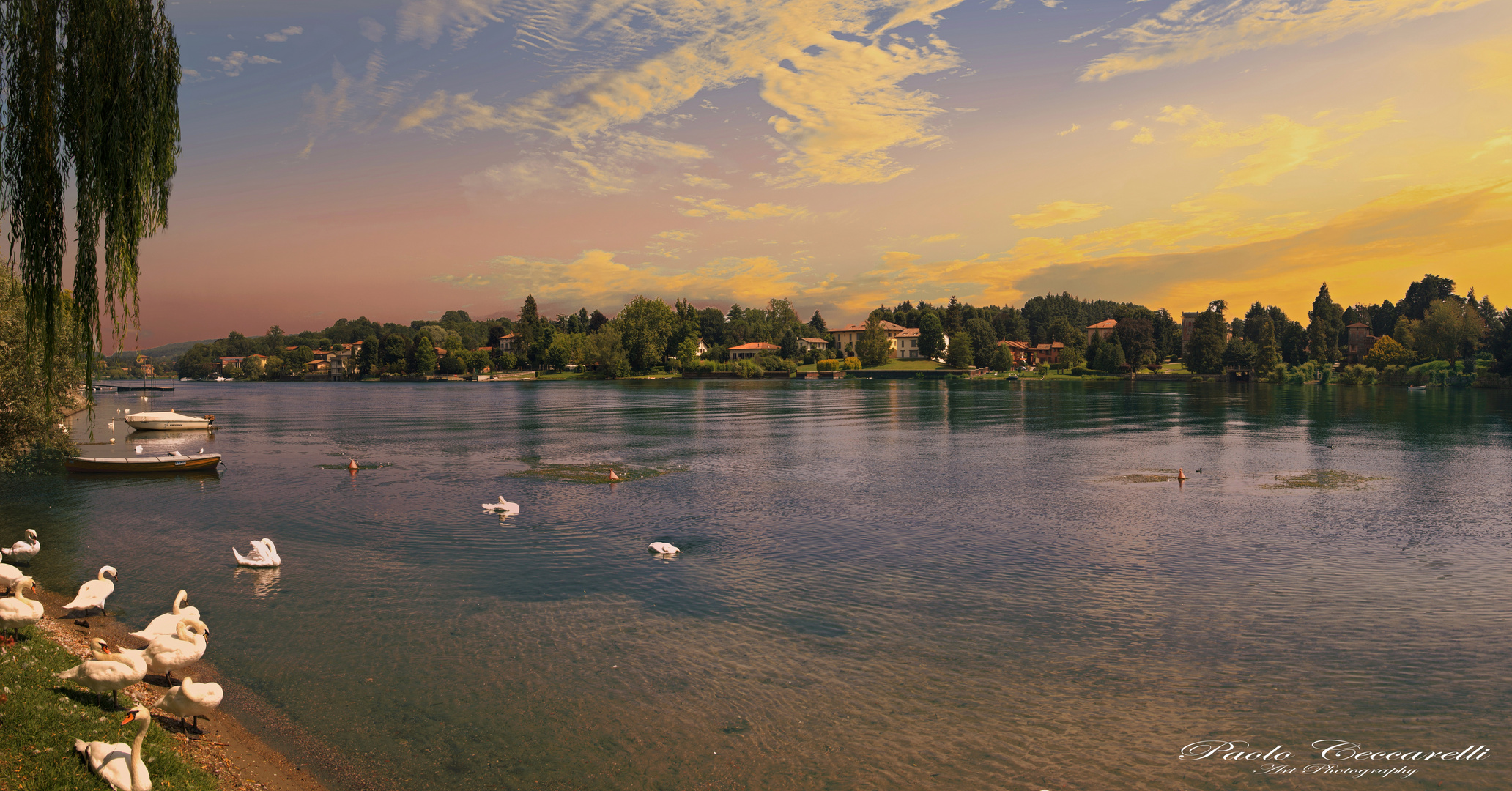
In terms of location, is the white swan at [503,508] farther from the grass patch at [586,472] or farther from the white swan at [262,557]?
the white swan at [262,557]

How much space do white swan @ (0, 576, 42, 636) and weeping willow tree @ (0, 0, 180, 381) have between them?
461 cm

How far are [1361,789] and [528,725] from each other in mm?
13782

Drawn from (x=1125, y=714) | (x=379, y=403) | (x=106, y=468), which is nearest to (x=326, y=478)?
(x=106, y=468)

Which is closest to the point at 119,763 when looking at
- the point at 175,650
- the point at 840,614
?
the point at 175,650

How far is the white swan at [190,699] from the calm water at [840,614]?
1813 millimetres

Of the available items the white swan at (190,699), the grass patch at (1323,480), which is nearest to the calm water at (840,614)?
the grass patch at (1323,480)

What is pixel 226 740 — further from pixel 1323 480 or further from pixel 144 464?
pixel 1323 480

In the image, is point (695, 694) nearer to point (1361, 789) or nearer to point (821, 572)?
point (821, 572)

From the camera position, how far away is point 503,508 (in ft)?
105

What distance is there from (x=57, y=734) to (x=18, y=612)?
6185 millimetres

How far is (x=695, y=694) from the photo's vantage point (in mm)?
14641

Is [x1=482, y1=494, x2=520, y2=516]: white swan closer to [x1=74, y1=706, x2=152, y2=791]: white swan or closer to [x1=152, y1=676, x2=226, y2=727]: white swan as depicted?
[x1=152, y1=676, x2=226, y2=727]: white swan

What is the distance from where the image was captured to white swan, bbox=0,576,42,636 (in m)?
14.4

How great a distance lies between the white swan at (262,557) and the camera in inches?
928
